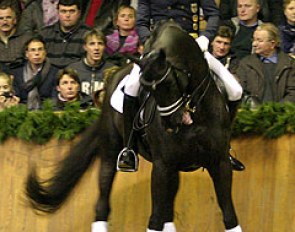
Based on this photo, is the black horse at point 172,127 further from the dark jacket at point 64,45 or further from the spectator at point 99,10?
the spectator at point 99,10

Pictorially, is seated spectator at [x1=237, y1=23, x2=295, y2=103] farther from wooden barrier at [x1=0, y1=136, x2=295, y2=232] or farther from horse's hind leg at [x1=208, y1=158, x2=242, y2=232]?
horse's hind leg at [x1=208, y1=158, x2=242, y2=232]

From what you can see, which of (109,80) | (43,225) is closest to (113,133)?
(109,80)

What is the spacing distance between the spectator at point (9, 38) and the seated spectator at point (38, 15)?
0.24 m

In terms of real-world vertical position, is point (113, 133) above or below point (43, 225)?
above

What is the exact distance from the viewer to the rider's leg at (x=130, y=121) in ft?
31.1

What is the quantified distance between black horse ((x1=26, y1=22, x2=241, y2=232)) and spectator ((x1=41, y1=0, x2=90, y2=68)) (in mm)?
2185

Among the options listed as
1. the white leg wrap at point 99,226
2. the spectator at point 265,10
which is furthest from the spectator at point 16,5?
the white leg wrap at point 99,226

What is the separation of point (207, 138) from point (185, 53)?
2.62 ft

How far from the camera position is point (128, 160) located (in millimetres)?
9820

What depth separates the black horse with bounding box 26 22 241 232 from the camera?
27.6ft

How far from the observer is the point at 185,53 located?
864 cm

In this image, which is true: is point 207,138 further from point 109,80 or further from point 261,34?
point 261,34

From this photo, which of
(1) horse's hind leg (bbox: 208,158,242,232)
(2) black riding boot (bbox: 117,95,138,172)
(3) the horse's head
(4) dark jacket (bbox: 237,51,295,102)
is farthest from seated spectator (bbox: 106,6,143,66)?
(3) the horse's head

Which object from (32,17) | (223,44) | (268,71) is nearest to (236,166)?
(268,71)
